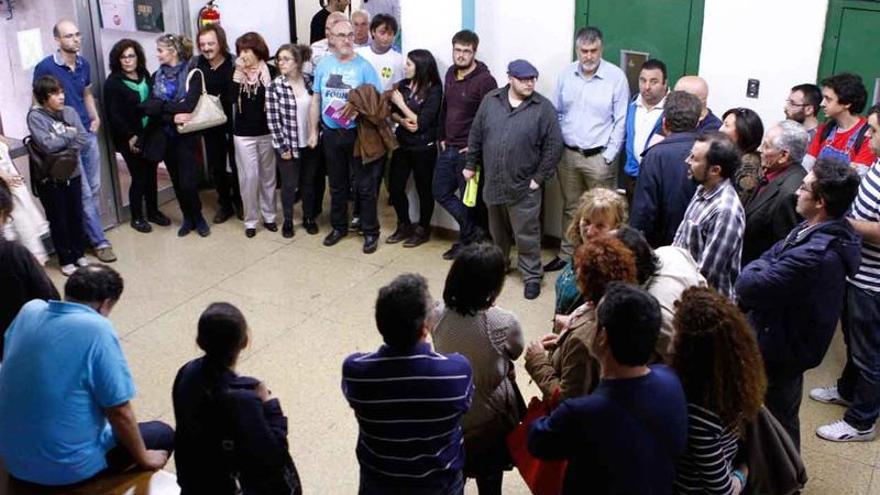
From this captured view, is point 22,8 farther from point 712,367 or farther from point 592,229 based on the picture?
point 712,367

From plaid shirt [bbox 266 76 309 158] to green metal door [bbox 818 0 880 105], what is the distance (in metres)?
3.52

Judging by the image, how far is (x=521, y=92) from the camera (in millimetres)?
5566

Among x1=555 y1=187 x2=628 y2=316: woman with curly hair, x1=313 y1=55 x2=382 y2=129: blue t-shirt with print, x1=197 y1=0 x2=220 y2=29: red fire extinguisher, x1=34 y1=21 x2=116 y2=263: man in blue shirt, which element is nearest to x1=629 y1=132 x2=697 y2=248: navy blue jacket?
x1=555 y1=187 x2=628 y2=316: woman with curly hair

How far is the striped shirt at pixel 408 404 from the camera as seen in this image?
2.62 metres

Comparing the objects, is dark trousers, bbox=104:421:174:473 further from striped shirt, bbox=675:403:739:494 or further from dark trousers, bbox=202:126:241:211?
dark trousers, bbox=202:126:241:211

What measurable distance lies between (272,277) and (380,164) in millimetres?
1150

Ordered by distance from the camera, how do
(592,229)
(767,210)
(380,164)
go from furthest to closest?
(380,164) < (767,210) < (592,229)

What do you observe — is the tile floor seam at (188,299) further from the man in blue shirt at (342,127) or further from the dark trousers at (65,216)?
the dark trousers at (65,216)

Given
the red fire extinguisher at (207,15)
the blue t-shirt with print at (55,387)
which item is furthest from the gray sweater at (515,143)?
the blue t-shirt with print at (55,387)

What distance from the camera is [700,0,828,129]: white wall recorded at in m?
5.23

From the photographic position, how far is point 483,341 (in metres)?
3.02

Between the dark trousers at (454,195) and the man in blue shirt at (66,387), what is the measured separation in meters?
3.36

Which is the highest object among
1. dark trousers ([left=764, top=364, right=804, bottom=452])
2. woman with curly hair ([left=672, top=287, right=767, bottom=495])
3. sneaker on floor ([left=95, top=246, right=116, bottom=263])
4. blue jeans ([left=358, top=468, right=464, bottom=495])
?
woman with curly hair ([left=672, top=287, right=767, bottom=495])

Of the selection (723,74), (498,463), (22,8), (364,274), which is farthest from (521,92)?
(22,8)
